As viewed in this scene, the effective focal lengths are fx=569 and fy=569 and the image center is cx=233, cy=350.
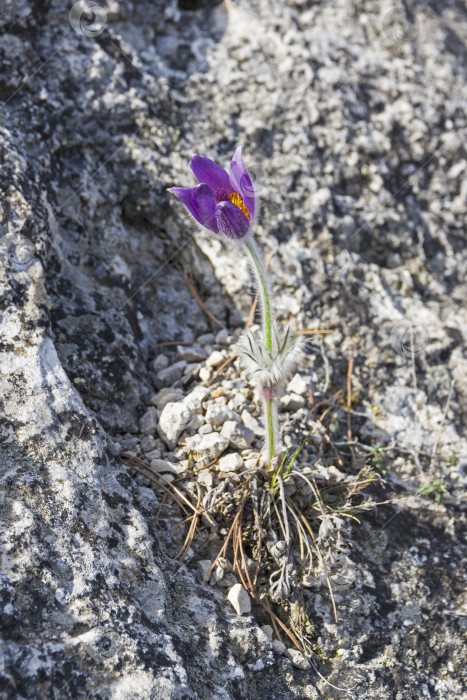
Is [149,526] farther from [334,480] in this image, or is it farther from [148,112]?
[148,112]

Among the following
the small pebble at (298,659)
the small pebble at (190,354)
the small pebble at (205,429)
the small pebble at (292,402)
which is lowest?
the small pebble at (298,659)

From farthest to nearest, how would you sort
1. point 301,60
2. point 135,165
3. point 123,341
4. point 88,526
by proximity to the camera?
point 301,60
point 135,165
point 123,341
point 88,526

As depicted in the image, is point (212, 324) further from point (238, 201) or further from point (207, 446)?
point (238, 201)

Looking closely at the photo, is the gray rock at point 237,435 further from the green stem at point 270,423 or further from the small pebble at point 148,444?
the small pebble at point 148,444

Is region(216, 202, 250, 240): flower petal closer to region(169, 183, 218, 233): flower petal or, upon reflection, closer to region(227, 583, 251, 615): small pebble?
region(169, 183, 218, 233): flower petal

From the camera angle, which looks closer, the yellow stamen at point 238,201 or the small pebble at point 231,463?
the yellow stamen at point 238,201

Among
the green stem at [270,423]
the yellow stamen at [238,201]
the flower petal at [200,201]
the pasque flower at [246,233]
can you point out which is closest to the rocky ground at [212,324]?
the green stem at [270,423]

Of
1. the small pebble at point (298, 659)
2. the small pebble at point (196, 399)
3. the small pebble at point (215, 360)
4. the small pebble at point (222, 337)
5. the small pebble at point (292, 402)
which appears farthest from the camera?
the small pebble at point (222, 337)

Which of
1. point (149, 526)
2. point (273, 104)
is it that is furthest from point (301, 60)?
point (149, 526)
